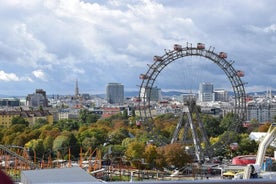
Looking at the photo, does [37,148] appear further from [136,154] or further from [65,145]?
[136,154]

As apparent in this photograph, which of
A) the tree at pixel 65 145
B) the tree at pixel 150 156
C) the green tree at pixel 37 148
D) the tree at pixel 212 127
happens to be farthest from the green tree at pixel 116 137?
the tree at pixel 150 156

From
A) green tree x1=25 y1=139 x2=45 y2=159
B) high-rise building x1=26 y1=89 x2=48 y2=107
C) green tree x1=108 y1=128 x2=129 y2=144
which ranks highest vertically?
high-rise building x1=26 y1=89 x2=48 y2=107

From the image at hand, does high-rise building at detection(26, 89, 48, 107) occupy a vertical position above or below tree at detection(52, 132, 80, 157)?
above

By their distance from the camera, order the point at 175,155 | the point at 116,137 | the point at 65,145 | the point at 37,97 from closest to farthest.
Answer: the point at 175,155 < the point at 65,145 < the point at 116,137 < the point at 37,97

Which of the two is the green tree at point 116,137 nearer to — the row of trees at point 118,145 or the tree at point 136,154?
the row of trees at point 118,145

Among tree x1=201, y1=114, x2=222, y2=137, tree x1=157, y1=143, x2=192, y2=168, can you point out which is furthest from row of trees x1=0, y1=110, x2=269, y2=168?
tree x1=201, y1=114, x2=222, y2=137

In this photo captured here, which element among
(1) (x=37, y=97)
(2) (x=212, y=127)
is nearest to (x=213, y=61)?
(2) (x=212, y=127)

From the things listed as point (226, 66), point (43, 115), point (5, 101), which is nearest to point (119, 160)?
point (226, 66)

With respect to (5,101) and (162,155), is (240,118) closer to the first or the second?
(162,155)

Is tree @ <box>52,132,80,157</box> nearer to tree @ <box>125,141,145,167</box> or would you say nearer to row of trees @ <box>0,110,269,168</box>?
row of trees @ <box>0,110,269,168</box>

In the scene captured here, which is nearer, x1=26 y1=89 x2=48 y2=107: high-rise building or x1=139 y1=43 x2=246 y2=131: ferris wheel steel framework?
x1=139 y1=43 x2=246 y2=131: ferris wheel steel framework

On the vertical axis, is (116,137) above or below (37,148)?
above
